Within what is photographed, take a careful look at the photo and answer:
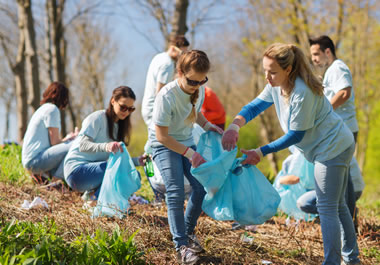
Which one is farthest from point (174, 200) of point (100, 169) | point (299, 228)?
point (299, 228)

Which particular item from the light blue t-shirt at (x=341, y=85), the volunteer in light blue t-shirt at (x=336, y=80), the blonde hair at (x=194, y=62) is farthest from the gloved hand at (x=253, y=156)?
the light blue t-shirt at (x=341, y=85)

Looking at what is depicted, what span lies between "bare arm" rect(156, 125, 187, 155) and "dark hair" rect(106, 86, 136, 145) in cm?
118

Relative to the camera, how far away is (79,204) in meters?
3.80

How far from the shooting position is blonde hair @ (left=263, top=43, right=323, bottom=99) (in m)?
2.46

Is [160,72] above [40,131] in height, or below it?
above

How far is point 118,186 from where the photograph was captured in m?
3.38

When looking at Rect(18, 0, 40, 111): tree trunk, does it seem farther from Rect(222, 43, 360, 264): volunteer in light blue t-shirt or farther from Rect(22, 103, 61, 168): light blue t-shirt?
Rect(222, 43, 360, 264): volunteer in light blue t-shirt

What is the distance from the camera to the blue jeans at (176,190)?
8.80ft

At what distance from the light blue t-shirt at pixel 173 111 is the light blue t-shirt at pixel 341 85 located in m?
1.74

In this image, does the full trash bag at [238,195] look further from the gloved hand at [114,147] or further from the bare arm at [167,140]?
the gloved hand at [114,147]

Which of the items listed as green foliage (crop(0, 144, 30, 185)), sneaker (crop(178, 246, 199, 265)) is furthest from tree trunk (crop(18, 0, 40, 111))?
sneaker (crop(178, 246, 199, 265))

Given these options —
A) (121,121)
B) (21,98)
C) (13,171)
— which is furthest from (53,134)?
(21,98)

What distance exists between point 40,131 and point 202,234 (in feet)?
7.58

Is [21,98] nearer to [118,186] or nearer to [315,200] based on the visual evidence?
[118,186]
